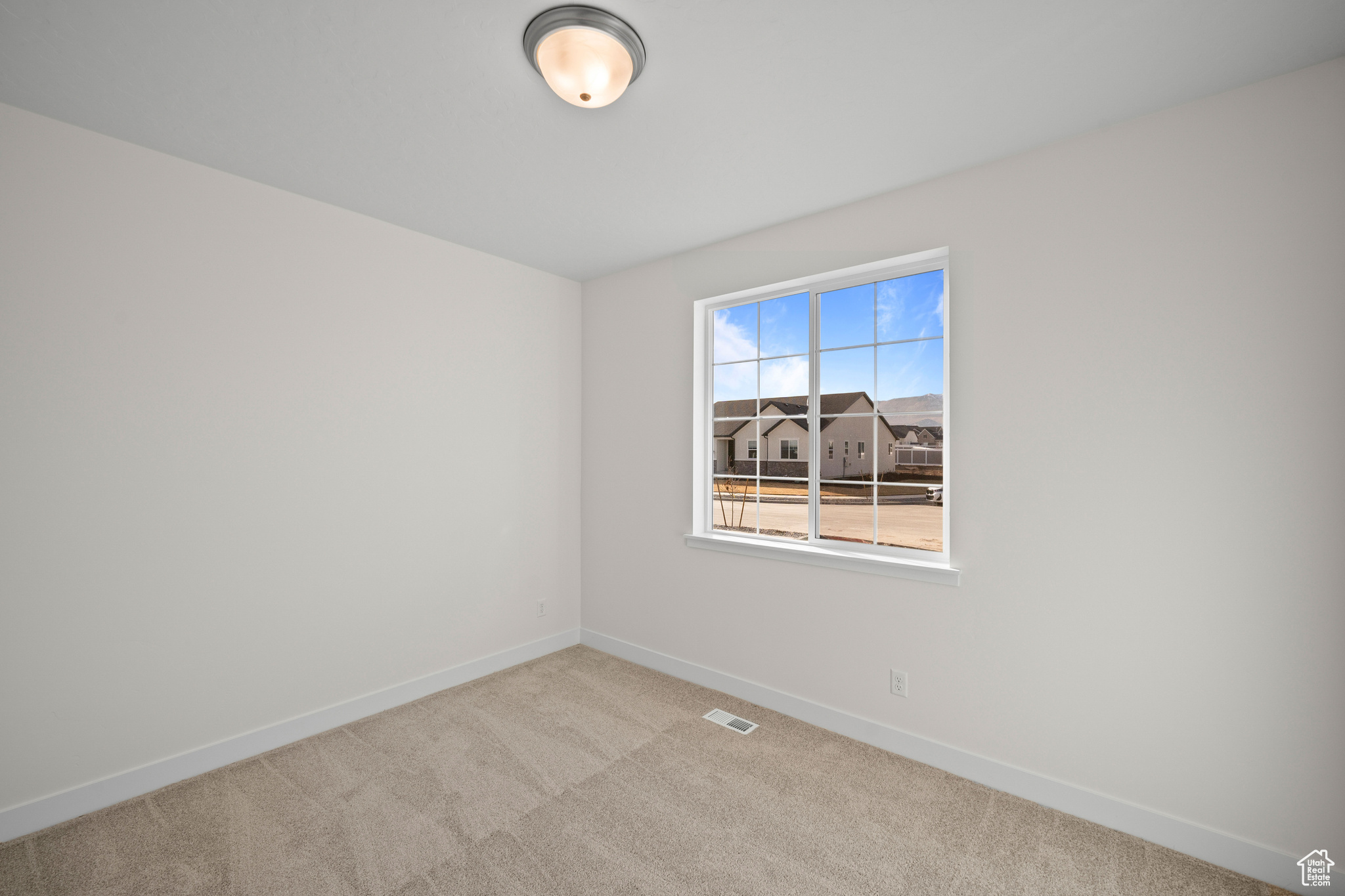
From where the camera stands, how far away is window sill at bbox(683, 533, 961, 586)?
8.09ft

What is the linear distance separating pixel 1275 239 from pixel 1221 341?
337 mm

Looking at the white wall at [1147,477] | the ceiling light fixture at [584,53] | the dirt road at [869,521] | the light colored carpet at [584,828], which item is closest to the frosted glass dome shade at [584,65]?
the ceiling light fixture at [584,53]

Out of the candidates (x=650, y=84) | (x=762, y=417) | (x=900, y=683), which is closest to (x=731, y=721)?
(x=900, y=683)

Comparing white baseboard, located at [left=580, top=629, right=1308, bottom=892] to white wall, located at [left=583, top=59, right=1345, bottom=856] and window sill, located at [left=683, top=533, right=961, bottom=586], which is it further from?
window sill, located at [left=683, top=533, right=961, bottom=586]

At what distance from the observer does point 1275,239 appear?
5.94ft

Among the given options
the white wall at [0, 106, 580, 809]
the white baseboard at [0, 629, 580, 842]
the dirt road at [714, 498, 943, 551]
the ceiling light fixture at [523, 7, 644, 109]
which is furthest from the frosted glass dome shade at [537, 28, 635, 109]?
the white baseboard at [0, 629, 580, 842]

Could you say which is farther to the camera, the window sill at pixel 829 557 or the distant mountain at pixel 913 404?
the distant mountain at pixel 913 404

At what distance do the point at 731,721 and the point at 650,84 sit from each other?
111 inches

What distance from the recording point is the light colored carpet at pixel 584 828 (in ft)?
5.92

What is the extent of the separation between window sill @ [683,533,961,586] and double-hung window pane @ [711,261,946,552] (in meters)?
0.11

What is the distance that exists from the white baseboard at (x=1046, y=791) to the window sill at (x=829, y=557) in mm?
715

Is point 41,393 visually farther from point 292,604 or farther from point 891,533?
point 891,533

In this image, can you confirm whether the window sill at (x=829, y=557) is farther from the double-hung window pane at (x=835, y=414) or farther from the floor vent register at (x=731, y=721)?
the floor vent register at (x=731, y=721)

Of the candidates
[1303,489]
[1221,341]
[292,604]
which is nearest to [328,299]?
[292,604]
